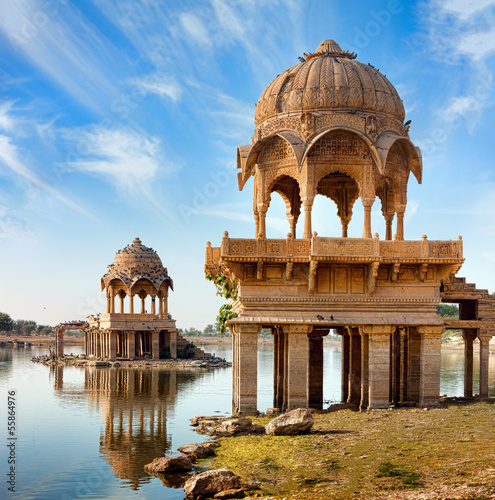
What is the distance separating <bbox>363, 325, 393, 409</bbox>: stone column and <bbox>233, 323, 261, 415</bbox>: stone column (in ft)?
11.1

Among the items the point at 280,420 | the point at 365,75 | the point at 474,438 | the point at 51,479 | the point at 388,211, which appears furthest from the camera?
the point at 388,211

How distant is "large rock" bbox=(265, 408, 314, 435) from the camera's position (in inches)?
650

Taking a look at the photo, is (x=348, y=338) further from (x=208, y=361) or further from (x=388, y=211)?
(x=208, y=361)

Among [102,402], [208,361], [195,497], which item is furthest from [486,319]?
[208,361]

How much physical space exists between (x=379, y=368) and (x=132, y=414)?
10.5 metres

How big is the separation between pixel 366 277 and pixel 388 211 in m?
4.27

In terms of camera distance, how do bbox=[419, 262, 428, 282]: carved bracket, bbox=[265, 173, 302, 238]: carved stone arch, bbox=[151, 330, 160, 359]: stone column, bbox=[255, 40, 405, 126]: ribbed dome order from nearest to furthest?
bbox=[419, 262, 428, 282]: carved bracket
bbox=[255, 40, 405, 126]: ribbed dome
bbox=[265, 173, 302, 238]: carved stone arch
bbox=[151, 330, 160, 359]: stone column

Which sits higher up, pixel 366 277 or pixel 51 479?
pixel 366 277

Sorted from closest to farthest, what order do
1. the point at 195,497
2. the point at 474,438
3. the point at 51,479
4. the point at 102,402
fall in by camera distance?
the point at 195,497 → the point at 474,438 → the point at 51,479 → the point at 102,402

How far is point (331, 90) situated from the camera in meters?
21.2

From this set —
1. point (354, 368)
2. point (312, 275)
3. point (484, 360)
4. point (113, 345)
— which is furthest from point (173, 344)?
point (312, 275)

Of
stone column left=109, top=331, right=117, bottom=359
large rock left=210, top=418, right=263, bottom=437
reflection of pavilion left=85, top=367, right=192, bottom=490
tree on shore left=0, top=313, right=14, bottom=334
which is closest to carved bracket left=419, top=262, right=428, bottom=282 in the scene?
large rock left=210, top=418, right=263, bottom=437

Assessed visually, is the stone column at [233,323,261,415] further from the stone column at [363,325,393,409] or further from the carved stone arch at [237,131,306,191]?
the carved stone arch at [237,131,306,191]

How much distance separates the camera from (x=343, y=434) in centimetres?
1611
